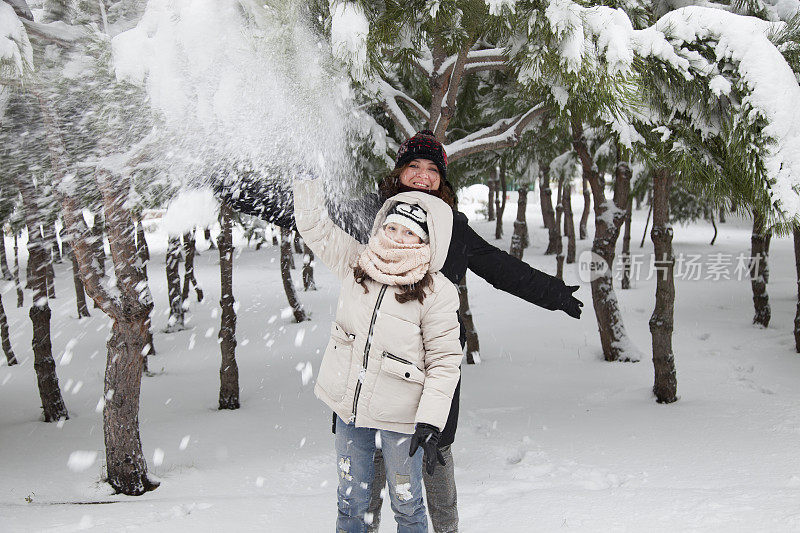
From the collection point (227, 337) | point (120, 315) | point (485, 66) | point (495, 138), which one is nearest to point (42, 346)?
point (227, 337)

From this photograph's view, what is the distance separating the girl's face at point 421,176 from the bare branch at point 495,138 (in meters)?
3.39

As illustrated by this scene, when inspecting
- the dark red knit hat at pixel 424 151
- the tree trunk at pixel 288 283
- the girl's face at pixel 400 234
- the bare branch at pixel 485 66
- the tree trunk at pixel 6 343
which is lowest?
the tree trunk at pixel 6 343

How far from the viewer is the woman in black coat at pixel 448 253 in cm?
253

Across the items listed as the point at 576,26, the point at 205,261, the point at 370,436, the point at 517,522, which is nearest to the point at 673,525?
the point at 517,522

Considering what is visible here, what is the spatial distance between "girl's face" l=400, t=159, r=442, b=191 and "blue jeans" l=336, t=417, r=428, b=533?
109 cm

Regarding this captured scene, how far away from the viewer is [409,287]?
2209 mm

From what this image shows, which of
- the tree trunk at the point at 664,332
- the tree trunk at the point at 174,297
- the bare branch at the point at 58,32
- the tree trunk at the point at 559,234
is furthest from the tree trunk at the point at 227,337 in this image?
the tree trunk at the point at 559,234

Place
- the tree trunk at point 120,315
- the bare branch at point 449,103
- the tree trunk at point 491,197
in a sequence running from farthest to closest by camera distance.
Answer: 1. the tree trunk at point 491,197
2. the bare branch at point 449,103
3. the tree trunk at point 120,315

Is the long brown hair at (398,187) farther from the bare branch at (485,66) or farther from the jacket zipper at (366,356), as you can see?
the bare branch at (485,66)

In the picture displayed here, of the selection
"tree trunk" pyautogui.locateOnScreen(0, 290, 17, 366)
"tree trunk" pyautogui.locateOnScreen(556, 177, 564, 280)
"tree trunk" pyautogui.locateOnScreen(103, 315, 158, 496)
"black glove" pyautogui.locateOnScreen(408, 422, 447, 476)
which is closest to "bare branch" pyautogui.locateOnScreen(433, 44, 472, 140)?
"tree trunk" pyautogui.locateOnScreen(103, 315, 158, 496)

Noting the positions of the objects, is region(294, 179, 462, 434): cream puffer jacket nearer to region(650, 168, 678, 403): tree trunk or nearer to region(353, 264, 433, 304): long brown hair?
region(353, 264, 433, 304): long brown hair

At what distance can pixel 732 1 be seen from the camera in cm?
631

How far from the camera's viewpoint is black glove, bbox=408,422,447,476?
2.10 meters

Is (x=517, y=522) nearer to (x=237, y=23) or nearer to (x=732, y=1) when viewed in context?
(x=237, y=23)
